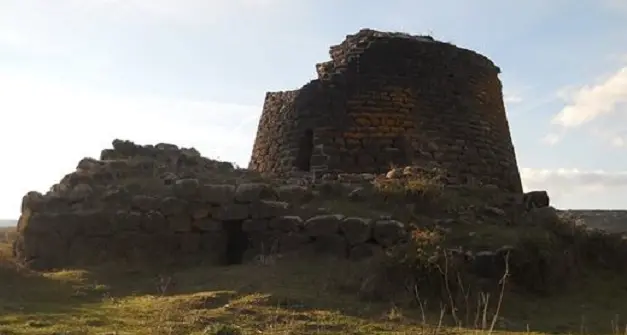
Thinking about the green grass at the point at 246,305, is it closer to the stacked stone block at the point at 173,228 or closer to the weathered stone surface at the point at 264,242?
the weathered stone surface at the point at 264,242

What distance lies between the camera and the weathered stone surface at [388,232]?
29.2 feet

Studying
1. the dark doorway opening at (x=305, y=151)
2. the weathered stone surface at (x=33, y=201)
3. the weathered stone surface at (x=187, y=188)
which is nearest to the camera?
the weathered stone surface at (x=187, y=188)

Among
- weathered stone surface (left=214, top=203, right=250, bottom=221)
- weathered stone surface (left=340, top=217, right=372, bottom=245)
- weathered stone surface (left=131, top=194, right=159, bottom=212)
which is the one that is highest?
weathered stone surface (left=131, top=194, right=159, bottom=212)

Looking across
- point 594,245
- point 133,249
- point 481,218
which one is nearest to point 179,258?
point 133,249

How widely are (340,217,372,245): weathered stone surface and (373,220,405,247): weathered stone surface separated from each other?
9 cm

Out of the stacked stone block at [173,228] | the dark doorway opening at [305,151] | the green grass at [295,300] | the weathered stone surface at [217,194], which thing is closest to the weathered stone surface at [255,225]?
the stacked stone block at [173,228]

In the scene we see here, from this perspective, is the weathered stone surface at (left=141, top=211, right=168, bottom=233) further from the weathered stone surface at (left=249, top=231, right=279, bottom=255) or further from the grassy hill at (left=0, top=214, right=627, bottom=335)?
the weathered stone surface at (left=249, top=231, right=279, bottom=255)

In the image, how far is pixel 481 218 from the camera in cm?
990

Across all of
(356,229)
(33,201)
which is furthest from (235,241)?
(33,201)

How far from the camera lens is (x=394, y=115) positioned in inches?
462

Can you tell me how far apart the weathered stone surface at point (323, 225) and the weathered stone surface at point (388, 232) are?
0.52 metres

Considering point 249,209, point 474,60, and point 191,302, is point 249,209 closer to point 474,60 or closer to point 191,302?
point 191,302

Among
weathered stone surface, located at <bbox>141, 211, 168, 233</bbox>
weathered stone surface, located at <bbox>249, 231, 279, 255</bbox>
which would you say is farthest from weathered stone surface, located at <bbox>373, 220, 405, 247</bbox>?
weathered stone surface, located at <bbox>141, 211, 168, 233</bbox>

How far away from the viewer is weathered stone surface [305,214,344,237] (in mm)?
9289
